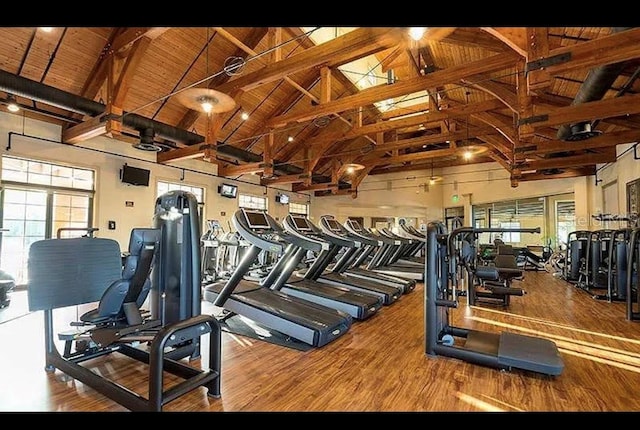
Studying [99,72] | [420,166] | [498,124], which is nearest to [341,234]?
[99,72]

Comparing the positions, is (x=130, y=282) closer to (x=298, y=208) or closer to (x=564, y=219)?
(x=298, y=208)

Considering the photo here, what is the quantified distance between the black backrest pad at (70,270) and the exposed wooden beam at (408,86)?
9.70 ft

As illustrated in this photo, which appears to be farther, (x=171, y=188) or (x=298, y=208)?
(x=298, y=208)

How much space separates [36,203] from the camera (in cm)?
667

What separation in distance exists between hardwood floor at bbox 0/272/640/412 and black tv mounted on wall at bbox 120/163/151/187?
460 centimetres

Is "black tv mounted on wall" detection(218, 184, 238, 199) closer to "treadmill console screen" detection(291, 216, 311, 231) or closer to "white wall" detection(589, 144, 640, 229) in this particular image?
"treadmill console screen" detection(291, 216, 311, 231)

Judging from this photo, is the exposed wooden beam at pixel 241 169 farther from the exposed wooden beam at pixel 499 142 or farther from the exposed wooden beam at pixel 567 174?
the exposed wooden beam at pixel 567 174

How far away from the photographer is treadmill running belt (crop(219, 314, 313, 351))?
11.0 ft

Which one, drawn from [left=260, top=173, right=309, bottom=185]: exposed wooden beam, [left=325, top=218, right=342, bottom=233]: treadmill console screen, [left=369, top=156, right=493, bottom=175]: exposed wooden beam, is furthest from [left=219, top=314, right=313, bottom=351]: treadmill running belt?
[left=369, top=156, right=493, bottom=175]: exposed wooden beam

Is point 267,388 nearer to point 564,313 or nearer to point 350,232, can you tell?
point 350,232

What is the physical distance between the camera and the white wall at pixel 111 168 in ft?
20.9

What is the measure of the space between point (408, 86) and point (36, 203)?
754cm
